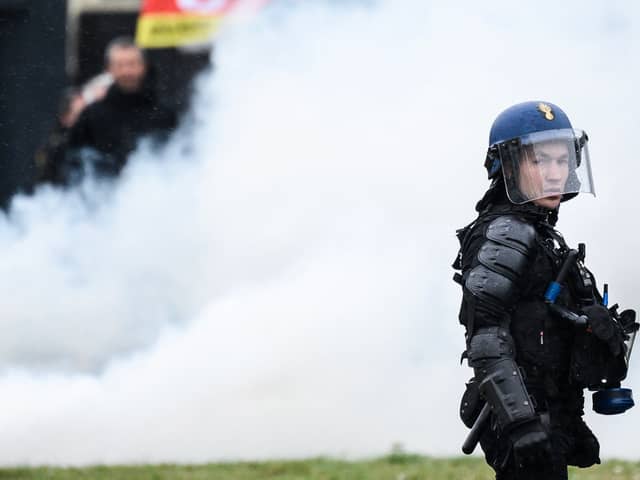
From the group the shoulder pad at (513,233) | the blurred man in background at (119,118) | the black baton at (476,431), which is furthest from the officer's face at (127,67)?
the black baton at (476,431)

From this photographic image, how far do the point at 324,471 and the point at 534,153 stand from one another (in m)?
2.98

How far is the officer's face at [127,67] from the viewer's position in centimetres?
852

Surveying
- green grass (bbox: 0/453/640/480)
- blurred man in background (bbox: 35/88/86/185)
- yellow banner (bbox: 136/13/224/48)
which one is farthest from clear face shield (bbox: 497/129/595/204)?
blurred man in background (bbox: 35/88/86/185)

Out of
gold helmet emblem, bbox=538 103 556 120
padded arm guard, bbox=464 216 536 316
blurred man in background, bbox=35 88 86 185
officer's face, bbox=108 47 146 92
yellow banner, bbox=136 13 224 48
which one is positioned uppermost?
yellow banner, bbox=136 13 224 48

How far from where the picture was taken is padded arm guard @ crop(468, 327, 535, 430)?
13.3 ft

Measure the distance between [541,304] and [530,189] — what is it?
376 millimetres

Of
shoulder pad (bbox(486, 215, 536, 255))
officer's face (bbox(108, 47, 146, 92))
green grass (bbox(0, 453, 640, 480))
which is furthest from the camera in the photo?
officer's face (bbox(108, 47, 146, 92))

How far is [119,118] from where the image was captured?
8.60 metres

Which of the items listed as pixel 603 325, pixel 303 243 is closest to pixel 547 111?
pixel 603 325

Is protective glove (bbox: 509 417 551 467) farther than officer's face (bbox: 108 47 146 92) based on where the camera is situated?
No

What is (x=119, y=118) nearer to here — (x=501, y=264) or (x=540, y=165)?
(x=540, y=165)

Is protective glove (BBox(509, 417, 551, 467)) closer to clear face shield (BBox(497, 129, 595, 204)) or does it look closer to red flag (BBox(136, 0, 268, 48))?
clear face shield (BBox(497, 129, 595, 204))

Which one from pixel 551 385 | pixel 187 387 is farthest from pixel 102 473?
pixel 551 385

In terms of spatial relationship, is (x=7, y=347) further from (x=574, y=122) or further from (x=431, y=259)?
(x=574, y=122)
